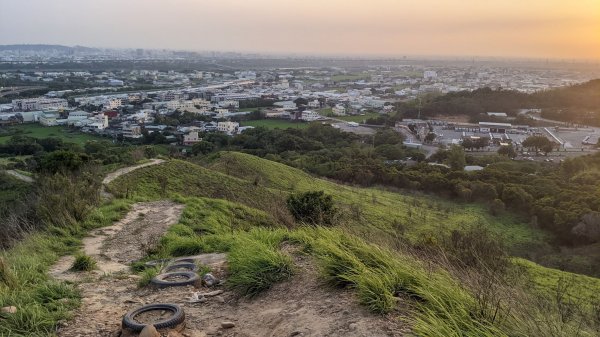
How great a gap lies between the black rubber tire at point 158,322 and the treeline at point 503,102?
50.6 meters

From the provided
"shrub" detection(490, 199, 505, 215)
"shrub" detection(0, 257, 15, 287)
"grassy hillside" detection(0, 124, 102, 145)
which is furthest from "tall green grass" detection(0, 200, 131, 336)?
"grassy hillside" detection(0, 124, 102, 145)

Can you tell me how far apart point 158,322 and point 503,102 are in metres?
57.2

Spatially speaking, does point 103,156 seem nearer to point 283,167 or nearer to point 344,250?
point 283,167

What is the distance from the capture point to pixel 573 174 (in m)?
28.2

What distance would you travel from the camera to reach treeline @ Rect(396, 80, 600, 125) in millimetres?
51978

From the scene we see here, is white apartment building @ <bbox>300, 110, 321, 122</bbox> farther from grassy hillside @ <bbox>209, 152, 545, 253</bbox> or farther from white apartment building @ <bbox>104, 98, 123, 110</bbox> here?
grassy hillside @ <bbox>209, 152, 545, 253</bbox>

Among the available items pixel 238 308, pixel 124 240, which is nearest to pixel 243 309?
pixel 238 308

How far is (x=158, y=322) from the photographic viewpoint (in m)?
3.52

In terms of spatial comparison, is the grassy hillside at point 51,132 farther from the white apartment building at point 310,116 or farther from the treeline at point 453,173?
the white apartment building at point 310,116

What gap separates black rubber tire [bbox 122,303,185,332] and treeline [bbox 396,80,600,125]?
1991 inches

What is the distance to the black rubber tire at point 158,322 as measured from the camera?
11.4ft

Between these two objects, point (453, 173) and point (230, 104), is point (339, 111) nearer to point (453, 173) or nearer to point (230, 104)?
point (230, 104)

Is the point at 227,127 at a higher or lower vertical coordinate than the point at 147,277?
lower

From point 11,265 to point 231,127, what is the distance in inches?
1572
